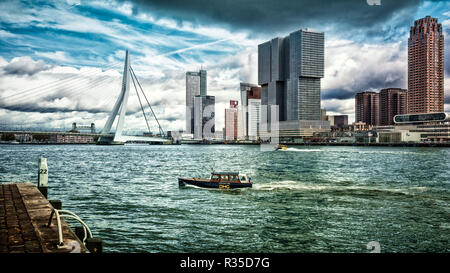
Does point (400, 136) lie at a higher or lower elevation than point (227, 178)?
higher

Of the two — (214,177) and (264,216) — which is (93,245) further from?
(214,177)

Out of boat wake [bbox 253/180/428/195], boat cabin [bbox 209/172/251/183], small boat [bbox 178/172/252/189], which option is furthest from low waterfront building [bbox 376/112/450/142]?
small boat [bbox 178/172/252/189]

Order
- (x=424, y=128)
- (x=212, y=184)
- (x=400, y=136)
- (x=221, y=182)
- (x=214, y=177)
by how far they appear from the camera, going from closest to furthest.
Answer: (x=221, y=182), (x=212, y=184), (x=214, y=177), (x=424, y=128), (x=400, y=136)

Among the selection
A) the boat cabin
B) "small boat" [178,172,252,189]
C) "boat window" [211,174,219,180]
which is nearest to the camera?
"small boat" [178,172,252,189]

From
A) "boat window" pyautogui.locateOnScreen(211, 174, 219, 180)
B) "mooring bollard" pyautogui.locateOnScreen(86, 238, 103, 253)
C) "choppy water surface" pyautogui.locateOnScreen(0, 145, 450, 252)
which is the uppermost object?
"mooring bollard" pyautogui.locateOnScreen(86, 238, 103, 253)

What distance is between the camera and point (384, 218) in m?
20.4

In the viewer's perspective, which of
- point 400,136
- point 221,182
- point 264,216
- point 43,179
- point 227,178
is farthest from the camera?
point 400,136

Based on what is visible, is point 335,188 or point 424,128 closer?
point 335,188

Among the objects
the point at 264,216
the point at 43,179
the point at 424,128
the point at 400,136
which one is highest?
the point at 424,128

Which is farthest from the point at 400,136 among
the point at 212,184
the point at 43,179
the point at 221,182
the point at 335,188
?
the point at 43,179

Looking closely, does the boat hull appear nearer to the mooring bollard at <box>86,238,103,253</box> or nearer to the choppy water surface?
the choppy water surface

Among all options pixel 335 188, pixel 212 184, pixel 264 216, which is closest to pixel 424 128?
pixel 335 188

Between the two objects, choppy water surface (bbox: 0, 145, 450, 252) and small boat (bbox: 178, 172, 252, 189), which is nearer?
choppy water surface (bbox: 0, 145, 450, 252)

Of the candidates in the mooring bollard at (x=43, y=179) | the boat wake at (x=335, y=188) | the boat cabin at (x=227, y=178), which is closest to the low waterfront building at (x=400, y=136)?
the boat wake at (x=335, y=188)
